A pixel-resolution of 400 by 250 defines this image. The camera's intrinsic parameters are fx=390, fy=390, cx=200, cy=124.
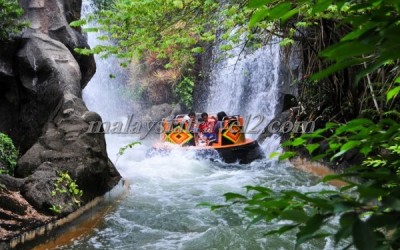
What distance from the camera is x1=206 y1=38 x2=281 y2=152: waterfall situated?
48.5 feet

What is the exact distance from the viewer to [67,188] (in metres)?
5.10

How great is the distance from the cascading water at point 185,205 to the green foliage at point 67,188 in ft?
1.61

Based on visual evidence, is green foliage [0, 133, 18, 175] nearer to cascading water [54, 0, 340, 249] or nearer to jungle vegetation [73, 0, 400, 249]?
cascading water [54, 0, 340, 249]

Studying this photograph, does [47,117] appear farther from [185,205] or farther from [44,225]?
[44,225]

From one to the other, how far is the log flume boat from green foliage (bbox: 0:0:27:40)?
15.0 feet

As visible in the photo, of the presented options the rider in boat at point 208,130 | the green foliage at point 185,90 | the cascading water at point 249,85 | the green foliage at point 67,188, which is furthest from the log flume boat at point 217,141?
the green foliage at point 185,90

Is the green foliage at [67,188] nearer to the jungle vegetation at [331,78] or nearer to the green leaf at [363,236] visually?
the jungle vegetation at [331,78]

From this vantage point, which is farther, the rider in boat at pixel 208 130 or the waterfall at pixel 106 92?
the waterfall at pixel 106 92

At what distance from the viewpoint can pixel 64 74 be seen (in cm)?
785

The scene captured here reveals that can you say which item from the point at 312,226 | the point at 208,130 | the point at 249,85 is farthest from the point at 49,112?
the point at 249,85

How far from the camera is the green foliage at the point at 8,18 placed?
286 inches

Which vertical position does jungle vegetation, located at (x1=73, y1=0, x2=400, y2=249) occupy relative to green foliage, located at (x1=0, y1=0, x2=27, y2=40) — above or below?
below

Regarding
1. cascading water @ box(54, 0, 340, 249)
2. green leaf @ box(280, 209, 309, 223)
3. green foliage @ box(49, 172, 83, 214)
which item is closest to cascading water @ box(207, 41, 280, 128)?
cascading water @ box(54, 0, 340, 249)

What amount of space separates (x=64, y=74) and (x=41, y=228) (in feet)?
14.1
